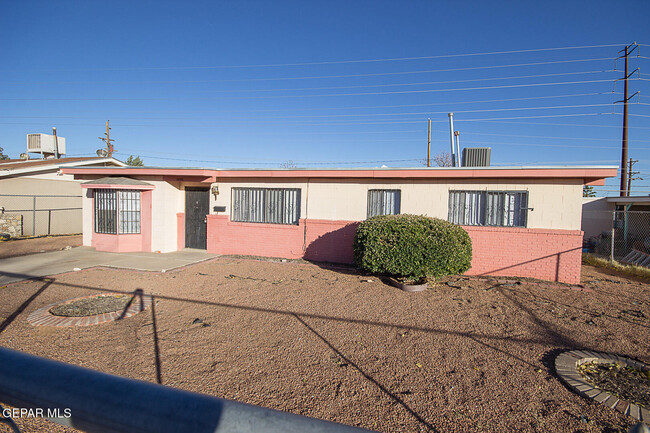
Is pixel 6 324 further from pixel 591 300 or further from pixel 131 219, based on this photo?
pixel 591 300

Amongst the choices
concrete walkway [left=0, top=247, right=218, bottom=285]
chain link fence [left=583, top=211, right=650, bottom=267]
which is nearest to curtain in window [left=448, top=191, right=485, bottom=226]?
concrete walkway [left=0, top=247, right=218, bottom=285]

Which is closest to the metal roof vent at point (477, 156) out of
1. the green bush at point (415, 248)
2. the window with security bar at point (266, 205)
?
the green bush at point (415, 248)

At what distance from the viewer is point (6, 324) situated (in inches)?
193

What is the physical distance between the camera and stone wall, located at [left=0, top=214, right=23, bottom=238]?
14836 millimetres

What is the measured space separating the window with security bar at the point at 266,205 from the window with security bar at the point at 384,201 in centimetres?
230

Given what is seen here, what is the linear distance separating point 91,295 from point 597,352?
26.0ft

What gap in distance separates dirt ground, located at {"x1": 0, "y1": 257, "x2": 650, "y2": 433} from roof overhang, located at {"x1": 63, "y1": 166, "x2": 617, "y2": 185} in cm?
267

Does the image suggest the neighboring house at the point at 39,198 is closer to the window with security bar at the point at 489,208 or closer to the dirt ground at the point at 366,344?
the dirt ground at the point at 366,344

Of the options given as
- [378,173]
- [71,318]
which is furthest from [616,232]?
[71,318]

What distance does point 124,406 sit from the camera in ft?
2.07

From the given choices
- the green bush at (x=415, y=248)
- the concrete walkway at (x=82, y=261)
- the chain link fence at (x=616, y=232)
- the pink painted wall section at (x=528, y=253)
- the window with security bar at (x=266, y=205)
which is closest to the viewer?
the green bush at (x=415, y=248)

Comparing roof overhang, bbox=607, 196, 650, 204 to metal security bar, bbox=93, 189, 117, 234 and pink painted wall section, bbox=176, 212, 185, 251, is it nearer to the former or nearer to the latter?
pink painted wall section, bbox=176, 212, 185, 251

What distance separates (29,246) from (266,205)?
849 cm

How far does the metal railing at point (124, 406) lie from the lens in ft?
1.98
